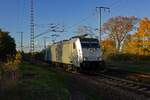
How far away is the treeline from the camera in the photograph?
60.6m

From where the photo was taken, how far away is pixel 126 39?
79.2m

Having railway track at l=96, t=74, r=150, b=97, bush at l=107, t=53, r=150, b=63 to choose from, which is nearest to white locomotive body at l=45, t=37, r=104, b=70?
railway track at l=96, t=74, r=150, b=97

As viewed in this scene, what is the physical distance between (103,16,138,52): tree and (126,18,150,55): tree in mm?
12984

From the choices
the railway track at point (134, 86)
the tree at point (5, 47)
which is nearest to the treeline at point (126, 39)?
the tree at point (5, 47)

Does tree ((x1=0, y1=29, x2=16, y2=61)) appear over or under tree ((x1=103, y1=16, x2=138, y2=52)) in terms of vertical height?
under

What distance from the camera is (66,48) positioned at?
34438mm

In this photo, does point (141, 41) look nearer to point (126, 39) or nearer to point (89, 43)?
point (126, 39)

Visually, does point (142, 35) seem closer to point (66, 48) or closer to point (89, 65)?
point (66, 48)

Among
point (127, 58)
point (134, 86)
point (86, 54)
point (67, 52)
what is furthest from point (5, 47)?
point (134, 86)

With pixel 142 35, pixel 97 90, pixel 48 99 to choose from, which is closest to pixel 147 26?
pixel 142 35

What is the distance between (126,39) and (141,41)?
50.8 feet

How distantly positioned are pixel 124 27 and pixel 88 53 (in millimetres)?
55827

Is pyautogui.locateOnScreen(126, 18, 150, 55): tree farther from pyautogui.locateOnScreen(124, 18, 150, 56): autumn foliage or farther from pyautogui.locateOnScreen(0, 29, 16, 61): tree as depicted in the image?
pyautogui.locateOnScreen(0, 29, 16, 61): tree

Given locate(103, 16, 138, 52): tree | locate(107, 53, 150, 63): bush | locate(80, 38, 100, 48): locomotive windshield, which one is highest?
locate(103, 16, 138, 52): tree
